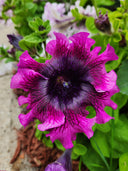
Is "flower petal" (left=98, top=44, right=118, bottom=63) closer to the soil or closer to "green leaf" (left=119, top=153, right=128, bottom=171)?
"green leaf" (left=119, top=153, right=128, bottom=171)

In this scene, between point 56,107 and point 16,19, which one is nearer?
point 56,107

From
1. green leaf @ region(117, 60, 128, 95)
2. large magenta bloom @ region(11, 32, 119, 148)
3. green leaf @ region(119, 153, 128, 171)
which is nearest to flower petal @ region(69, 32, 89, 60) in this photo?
large magenta bloom @ region(11, 32, 119, 148)

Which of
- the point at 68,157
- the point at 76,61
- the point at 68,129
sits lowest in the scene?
the point at 68,157

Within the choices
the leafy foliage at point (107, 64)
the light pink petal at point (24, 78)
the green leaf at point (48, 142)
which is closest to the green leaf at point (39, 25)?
the leafy foliage at point (107, 64)

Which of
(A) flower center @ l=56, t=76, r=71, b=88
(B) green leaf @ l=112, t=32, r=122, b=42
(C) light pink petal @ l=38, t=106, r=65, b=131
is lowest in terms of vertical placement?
(C) light pink petal @ l=38, t=106, r=65, b=131

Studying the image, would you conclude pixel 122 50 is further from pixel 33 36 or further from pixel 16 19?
pixel 16 19

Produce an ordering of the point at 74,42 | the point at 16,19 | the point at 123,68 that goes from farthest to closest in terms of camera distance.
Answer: the point at 16,19 → the point at 123,68 → the point at 74,42

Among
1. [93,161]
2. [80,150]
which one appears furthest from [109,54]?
[93,161]

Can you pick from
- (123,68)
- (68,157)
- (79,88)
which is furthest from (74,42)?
(68,157)
